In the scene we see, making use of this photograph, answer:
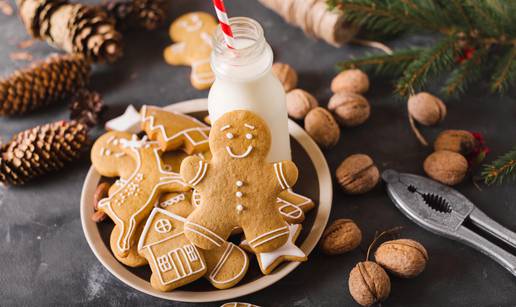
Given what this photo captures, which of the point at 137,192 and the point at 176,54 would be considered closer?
the point at 137,192

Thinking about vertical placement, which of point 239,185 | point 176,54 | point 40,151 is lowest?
point 40,151

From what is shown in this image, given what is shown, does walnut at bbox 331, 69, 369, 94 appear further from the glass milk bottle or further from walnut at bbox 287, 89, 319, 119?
the glass milk bottle

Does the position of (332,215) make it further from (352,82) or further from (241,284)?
(352,82)

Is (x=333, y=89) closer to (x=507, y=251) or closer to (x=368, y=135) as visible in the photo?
(x=368, y=135)

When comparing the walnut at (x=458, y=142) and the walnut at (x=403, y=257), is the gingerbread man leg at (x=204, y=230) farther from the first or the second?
the walnut at (x=458, y=142)

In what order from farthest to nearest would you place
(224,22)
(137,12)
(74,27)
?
(137,12), (74,27), (224,22)

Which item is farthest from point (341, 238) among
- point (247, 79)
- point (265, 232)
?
point (247, 79)

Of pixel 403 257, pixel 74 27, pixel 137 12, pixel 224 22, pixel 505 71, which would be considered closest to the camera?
pixel 224 22

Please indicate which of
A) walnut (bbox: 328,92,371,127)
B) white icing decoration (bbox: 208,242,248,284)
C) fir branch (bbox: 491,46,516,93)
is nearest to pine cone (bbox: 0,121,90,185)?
white icing decoration (bbox: 208,242,248,284)

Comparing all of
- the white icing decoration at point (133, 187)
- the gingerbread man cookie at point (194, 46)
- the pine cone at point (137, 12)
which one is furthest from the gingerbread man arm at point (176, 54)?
the white icing decoration at point (133, 187)
